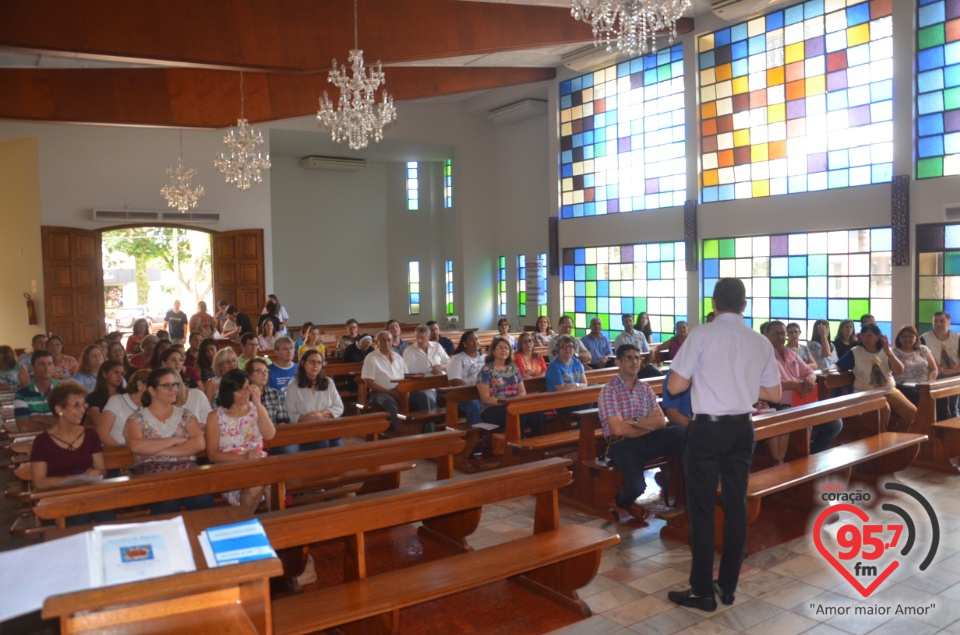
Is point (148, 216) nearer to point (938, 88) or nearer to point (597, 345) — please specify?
point (597, 345)

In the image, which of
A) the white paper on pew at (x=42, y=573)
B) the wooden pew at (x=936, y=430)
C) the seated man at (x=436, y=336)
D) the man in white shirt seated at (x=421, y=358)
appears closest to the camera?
the white paper on pew at (x=42, y=573)

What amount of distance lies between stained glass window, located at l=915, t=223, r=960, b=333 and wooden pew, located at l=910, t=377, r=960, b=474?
11.1ft

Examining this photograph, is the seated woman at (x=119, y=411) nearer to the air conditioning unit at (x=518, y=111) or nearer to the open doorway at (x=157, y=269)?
the air conditioning unit at (x=518, y=111)

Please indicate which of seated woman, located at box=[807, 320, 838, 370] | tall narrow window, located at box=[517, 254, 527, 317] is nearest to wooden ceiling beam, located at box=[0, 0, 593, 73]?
seated woman, located at box=[807, 320, 838, 370]

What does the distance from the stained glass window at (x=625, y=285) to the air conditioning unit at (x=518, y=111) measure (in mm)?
3090

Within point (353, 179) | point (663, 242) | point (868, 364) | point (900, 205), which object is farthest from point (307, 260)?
point (868, 364)

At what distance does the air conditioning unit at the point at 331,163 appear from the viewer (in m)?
17.5

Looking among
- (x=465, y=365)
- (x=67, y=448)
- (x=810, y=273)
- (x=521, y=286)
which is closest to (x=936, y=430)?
(x=465, y=365)

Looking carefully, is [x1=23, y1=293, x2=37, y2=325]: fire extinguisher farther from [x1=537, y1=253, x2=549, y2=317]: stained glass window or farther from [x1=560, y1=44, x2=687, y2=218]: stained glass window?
[x1=560, y1=44, x2=687, y2=218]: stained glass window

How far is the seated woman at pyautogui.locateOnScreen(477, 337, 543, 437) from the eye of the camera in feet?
20.6

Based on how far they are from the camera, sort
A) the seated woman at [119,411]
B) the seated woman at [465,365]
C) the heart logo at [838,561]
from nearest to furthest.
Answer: the heart logo at [838,561] → the seated woman at [119,411] → the seated woman at [465,365]

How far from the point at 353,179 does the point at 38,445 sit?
15.5m

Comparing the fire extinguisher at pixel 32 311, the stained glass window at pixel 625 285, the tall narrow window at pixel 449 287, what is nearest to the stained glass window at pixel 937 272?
the stained glass window at pixel 625 285

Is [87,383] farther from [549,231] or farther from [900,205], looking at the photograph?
[549,231]
